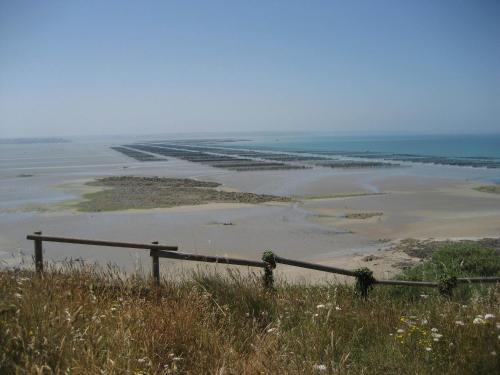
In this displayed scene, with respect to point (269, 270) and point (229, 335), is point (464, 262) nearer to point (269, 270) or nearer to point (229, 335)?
point (269, 270)

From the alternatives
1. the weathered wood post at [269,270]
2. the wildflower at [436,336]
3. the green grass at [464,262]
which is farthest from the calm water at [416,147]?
the wildflower at [436,336]

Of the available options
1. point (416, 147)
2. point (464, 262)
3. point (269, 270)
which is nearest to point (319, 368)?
point (269, 270)

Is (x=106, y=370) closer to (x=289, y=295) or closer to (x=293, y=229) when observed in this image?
(x=289, y=295)

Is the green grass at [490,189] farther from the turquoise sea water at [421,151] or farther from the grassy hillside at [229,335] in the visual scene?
the grassy hillside at [229,335]

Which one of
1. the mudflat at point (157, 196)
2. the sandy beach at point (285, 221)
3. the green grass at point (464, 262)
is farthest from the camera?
the mudflat at point (157, 196)

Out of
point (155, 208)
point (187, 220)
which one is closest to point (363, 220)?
point (187, 220)

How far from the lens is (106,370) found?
119 inches

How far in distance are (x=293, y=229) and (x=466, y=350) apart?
1597 cm

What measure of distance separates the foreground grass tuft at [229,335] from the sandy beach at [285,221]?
18.2 feet

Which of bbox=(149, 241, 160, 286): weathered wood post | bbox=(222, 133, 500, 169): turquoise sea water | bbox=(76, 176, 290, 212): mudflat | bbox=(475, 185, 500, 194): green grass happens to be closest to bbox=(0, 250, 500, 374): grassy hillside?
bbox=(149, 241, 160, 286): weathered wood post

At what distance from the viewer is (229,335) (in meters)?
4.24

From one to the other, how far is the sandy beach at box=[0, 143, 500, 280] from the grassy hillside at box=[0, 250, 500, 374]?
5522 mm

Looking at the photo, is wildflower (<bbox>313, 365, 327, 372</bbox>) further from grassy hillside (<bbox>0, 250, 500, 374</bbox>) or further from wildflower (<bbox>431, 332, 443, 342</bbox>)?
wildflower (<bbox>431, 332, 443, 342</bbox>)

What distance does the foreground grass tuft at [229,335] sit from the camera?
3.29 metres
